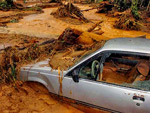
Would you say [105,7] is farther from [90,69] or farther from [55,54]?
[90,69]

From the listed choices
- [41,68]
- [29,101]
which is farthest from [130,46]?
[29,101]

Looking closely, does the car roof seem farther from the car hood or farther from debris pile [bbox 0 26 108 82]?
the car hood

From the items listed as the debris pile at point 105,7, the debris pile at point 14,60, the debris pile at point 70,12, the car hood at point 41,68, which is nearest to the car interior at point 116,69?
the car hood at point 41,68

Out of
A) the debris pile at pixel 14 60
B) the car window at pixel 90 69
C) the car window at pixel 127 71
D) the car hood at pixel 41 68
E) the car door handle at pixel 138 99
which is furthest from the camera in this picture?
the debris pile at pixel 14 60

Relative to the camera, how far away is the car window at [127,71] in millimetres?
2711

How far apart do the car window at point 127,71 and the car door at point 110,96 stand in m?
0.15

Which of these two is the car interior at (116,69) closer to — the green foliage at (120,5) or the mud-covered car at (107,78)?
the mud-covered car at (107,78)

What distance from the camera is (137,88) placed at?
8.30ft

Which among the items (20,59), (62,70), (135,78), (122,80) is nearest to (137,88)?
(135,78)

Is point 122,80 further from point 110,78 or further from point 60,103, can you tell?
point 60,103

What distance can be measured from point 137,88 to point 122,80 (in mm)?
500

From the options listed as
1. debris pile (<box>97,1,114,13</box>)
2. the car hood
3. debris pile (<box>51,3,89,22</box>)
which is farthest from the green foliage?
the car hood

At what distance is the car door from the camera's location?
8.07 feet

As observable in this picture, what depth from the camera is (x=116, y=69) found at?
329 cm
